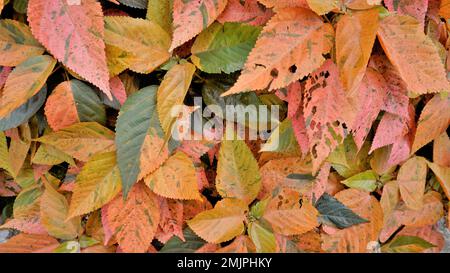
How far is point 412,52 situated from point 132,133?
0.44m

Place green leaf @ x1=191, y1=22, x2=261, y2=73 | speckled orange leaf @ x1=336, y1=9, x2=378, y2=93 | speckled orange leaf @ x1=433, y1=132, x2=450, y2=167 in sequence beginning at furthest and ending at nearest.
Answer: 1. speckled orange leaf @ x1=433, y1=132, x2=450, y2=167
2. green leaf @ x1=191, y1=22, x2=261, y2=73
3. speckled orange leaf @ x1=336, y1=9, x2=378, y2=93

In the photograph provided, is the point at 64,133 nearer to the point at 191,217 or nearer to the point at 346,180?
the point at 191,217

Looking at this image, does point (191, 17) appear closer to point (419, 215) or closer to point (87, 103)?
point (87, 103)

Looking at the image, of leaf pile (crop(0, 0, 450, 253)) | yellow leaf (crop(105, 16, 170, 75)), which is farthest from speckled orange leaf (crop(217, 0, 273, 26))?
yellow leaf (crop(105, 16, 170, 75))

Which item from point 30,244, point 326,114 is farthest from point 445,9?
point 30,244

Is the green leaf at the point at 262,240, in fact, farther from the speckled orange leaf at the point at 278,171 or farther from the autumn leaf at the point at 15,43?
the autumn leaf at the point at 15,43

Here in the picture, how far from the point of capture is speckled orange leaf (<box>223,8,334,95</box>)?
2.16ft

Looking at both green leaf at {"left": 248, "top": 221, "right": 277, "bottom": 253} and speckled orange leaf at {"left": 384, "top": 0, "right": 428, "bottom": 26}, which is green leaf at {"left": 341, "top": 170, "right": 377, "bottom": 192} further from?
speckled orange leaf at {"left": 384, "top": 0, "right": 428, "bottom": 26}

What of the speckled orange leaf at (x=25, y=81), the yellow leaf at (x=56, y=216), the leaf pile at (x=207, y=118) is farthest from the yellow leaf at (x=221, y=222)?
the speckled orange leaf at (x=25, y=81)

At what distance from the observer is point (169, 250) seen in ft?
2.85

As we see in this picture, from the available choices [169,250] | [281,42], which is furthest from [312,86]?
[169,250]

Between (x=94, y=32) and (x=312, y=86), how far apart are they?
0.34 m

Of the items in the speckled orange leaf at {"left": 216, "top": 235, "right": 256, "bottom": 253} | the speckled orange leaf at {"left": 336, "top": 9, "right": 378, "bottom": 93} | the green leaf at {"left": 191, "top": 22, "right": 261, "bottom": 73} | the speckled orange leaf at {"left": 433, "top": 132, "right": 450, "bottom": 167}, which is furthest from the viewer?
the speckled orange leaf at {"left": 433, "top": 132, "right": 450, "bottom": 167}

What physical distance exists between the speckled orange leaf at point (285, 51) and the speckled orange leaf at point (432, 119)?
30 centimetres
